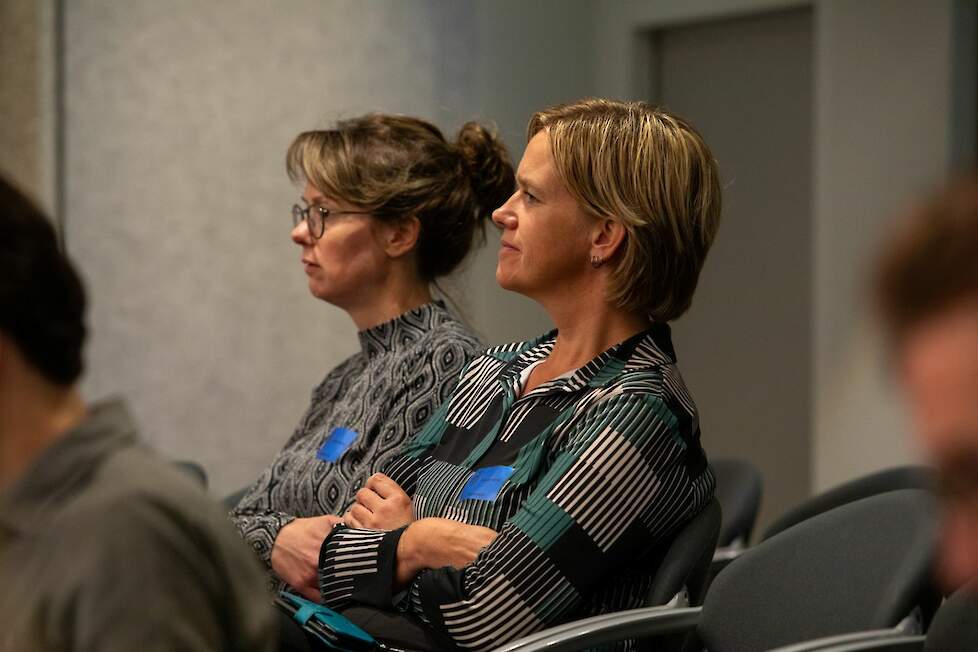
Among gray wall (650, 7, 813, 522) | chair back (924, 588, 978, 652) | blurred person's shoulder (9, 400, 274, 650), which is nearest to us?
blurred person's shoulder (9, 400, 274, 650)

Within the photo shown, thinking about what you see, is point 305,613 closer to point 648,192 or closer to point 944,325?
point 648,192

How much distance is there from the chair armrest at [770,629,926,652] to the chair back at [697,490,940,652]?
0.08 m

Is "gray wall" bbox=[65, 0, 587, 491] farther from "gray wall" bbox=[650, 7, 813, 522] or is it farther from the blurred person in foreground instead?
the blurred person in foreground

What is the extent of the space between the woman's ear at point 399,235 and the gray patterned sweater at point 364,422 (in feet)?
0.47

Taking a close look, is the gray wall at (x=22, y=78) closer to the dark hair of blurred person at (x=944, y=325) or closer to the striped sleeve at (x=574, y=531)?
the striped sleeve at (x=574, y=531)

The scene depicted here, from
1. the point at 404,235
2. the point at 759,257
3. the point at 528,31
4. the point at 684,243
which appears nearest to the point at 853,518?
the point at 684,243

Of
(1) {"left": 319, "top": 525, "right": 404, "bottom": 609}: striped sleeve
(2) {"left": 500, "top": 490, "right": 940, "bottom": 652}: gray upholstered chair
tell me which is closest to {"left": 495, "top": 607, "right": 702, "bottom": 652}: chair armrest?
(2) {"left": 500, "top": 490, "right": 940, "bottom": 652}: gray upholstered chair

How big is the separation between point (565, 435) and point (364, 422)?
2.34 feet

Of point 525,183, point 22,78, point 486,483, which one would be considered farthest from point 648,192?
point 22,78

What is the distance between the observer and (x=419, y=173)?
309cm

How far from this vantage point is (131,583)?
1.09m

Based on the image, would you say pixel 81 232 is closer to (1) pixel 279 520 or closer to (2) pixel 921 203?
(1) pixel 279 520

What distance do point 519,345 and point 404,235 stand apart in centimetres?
53

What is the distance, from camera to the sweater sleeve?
84.9 inches
